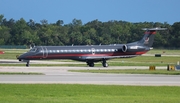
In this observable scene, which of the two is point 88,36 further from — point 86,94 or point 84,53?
point 86,94

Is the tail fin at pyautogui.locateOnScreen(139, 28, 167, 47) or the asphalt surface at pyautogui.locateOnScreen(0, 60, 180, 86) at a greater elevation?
the tail fin at pyautogui.locateOnScreen(139, 28, 167, 47)

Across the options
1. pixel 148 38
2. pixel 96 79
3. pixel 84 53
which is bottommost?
pixel 96 79

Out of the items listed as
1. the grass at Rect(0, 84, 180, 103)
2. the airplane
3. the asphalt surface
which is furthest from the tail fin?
the grass at Rect(0, 84, 180, 103)

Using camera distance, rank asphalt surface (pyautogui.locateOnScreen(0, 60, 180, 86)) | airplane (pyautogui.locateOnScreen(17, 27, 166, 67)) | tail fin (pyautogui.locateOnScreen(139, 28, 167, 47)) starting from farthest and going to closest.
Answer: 1. tail fin (pyautogui.locateOnScreen(139, 28, 167, 47))
2. airplane (pyautogui.locateOnScreen(17, 27, 166, 67))
3. asphalt surface (pyautogui.locateOnScreen(0, 60, 180, 86))

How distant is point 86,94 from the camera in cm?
2419

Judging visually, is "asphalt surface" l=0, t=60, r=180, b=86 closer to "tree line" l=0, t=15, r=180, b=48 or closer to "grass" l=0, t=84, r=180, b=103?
"grass" l=0, t=84, r=180, b=103

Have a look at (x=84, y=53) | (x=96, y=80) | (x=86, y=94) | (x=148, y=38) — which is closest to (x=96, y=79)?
(x=96, y=80)

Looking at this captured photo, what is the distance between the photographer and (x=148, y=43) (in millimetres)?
64438

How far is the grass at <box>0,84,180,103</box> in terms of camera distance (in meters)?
21.7

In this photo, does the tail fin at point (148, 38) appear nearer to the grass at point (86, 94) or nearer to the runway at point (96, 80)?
the runway at point (96, 80)

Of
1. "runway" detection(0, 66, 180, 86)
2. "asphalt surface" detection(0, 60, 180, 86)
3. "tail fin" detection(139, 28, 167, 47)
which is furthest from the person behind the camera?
"tail fin" detection(139, 28, 167, 47)

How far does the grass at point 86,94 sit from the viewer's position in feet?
71.1

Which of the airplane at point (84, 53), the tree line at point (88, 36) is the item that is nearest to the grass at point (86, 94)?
the airplane at point (84, 53)

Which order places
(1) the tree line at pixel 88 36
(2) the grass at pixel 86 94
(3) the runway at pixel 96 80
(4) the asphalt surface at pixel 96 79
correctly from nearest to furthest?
1. (2) the grass at pixel 86 94
2. (3) the runway at pixel 96 80
3. (4) the asphalt surface at pixel 96 79
4. (1) the tree line at pixel 88 36
